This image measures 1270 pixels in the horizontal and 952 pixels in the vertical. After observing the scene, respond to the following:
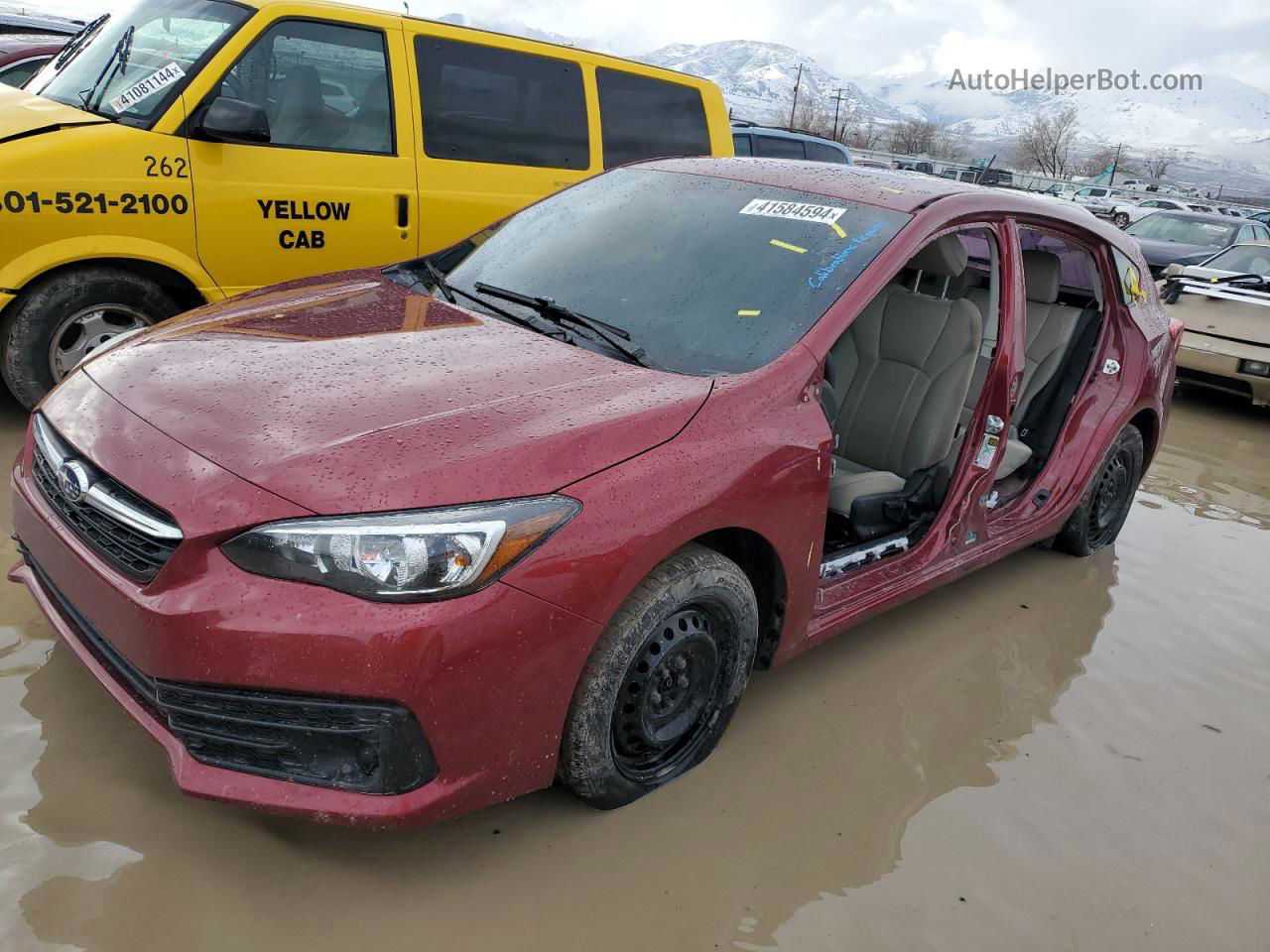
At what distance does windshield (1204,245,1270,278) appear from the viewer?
9.28 metres

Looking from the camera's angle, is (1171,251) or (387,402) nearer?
(387,402)

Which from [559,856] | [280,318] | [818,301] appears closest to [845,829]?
[559,856]

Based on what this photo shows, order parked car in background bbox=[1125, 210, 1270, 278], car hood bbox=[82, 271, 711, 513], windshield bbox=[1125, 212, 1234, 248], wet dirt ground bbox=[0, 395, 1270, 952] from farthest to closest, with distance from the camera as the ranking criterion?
1. windshield bbox=[1125, 212, 1234, 248]
2. parked car in background bbox=[1125, 210, 1270, 278]
3. wet dirt ground bbox=[0, 395, 1270, 952]
4. car hood bbox=[82, 271, 711, 513]

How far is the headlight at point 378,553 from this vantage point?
1.93 meters

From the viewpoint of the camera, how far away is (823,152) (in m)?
10.8

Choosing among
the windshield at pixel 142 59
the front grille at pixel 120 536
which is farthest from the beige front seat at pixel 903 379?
the windshield at pixel 142 59

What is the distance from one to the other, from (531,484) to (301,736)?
2.27 feet

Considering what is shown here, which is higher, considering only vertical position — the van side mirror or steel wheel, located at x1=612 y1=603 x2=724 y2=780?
the van side mirror

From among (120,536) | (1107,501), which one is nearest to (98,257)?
(120,536)

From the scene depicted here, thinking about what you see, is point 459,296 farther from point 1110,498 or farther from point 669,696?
point 1110,498

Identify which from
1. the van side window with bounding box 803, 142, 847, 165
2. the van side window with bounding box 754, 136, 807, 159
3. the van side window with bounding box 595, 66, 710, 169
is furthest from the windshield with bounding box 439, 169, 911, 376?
the van side window with bounding box 803, 142, 847, 165

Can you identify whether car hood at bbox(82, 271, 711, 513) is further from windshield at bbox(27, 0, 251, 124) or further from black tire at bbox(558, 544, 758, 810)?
windshield at bbox(27, 0, 251, 124)

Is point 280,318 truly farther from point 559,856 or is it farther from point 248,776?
point 559,856

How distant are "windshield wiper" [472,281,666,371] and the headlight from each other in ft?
2.86
